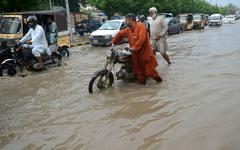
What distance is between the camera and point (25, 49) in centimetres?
1246

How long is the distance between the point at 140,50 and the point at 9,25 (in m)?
6.28

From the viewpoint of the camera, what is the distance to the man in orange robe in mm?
9539

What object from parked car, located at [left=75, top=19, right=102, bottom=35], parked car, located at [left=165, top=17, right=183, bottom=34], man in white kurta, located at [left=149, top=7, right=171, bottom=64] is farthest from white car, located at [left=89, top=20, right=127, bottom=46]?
parked car, located at [left=165, top=17, right=183, bottom=34]

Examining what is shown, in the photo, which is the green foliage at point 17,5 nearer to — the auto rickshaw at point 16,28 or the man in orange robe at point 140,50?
the auto rickshaw at point 16,28

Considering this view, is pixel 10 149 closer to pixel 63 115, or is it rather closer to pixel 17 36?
pixel 63 115

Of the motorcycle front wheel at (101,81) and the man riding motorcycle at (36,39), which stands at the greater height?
the man riding motorcycle at (36,39)

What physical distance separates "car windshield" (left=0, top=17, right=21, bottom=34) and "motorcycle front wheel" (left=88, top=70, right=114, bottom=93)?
5578 millimetres

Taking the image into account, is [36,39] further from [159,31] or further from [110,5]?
[110,5]

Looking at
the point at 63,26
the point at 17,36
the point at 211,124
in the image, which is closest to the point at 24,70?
the point at 17,36

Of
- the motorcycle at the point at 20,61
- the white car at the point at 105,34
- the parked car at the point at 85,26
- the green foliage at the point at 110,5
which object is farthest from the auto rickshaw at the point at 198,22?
the motorcycle at the point at 20,61

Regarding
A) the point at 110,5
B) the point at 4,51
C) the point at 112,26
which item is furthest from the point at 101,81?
the point at 110,5

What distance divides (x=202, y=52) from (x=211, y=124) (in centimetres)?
1050

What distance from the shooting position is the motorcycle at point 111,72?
370 inches

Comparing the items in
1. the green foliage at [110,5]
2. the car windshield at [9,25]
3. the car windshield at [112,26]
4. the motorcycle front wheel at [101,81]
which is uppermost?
the green foliage at [110,5]
